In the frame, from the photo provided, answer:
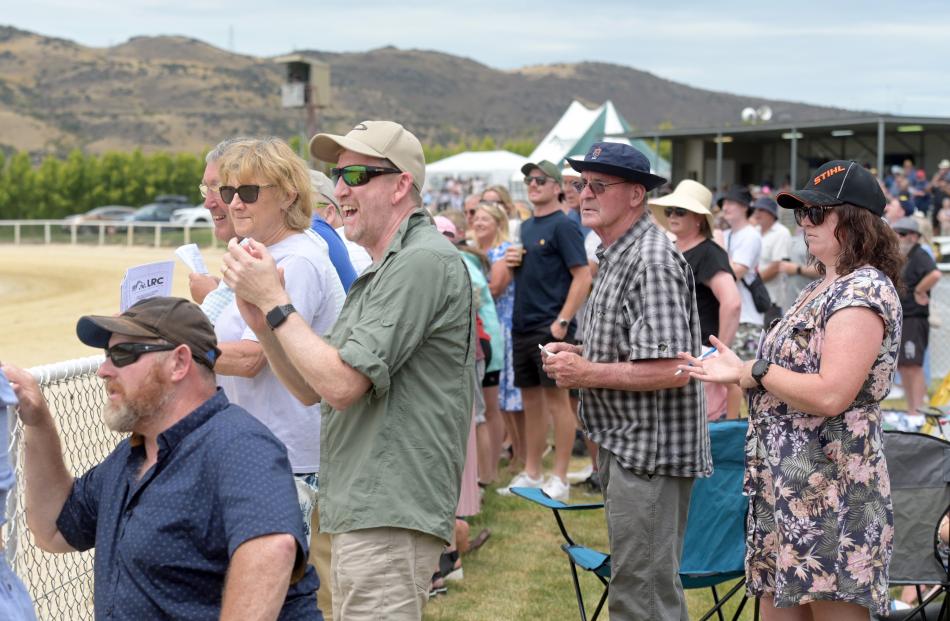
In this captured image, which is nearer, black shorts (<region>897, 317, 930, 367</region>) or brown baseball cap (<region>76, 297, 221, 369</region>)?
brown baseball cap (<region>76, 297, 221, 369</region>)

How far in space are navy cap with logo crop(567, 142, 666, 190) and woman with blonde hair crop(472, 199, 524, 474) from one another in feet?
12.8

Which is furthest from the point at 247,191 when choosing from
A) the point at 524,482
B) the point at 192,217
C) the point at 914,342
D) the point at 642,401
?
the point at 192,217

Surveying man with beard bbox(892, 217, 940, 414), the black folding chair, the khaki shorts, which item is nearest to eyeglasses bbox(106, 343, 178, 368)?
the khaki shorts

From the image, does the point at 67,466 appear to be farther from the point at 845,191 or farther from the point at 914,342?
the point at 914,342

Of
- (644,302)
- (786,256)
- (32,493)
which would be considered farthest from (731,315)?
(786,256)

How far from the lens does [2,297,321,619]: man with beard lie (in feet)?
8.16

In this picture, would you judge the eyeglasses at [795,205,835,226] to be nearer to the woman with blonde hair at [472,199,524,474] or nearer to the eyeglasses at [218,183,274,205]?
the eyeglasses at [218,183,274,205]

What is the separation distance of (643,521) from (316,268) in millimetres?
1379

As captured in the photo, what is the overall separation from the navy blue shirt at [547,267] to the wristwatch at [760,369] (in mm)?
3875

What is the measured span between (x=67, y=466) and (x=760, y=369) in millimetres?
2307

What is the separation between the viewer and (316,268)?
12.0 ft

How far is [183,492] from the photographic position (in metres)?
2.55

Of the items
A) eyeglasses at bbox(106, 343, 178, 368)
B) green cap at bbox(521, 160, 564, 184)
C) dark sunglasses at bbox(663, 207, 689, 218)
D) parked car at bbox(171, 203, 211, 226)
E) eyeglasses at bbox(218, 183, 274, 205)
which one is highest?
parked car at bbox(171, 203, 211, 226)

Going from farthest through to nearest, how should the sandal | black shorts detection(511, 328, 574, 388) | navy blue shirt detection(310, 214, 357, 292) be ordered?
→ black shorts detection(511, 328, 574, 388) < the sandal < navy blue shirt detection(310, 214, 357, 292)
